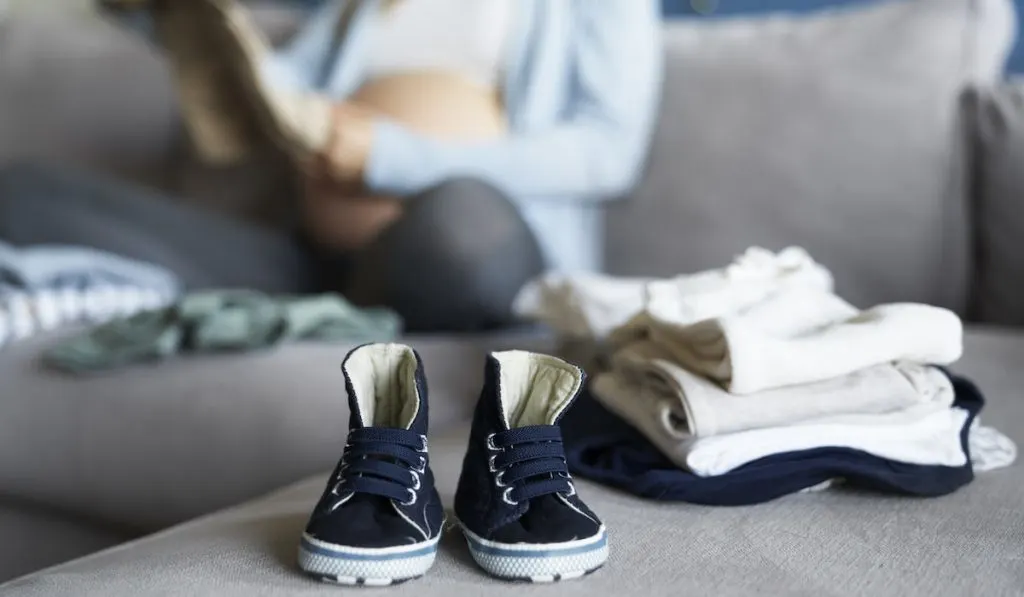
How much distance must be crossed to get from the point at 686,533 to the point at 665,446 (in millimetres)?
103

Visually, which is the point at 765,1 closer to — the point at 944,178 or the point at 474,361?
the point at 944,178

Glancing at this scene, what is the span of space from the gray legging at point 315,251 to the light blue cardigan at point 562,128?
11cm

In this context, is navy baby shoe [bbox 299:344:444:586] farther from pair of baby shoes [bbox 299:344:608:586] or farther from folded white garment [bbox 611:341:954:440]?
folded white garment [bbox 611:341:954:440]

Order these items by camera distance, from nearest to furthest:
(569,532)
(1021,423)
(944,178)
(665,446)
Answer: (569,532)
(665,446)
(1021,423)
(944,178)

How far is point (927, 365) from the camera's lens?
2.21 ft

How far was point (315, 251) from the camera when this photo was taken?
1309 millimetres

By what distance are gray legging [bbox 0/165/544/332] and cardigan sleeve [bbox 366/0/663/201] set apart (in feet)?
0.37

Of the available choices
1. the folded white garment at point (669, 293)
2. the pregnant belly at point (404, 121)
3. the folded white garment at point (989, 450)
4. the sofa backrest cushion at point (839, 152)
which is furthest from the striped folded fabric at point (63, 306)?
the folded white garment at point (989, 450)

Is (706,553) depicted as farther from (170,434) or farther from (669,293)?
(170,434)

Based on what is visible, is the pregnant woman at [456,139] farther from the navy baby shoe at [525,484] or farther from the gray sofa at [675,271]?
the navy baby shoe at [525,484]

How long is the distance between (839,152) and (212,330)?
0.75 m

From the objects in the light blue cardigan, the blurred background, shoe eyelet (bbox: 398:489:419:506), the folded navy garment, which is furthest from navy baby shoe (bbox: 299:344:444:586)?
the blurred background

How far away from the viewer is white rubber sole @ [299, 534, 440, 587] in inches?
17.4

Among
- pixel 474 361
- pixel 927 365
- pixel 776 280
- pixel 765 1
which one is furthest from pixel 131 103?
pixel 927 365
